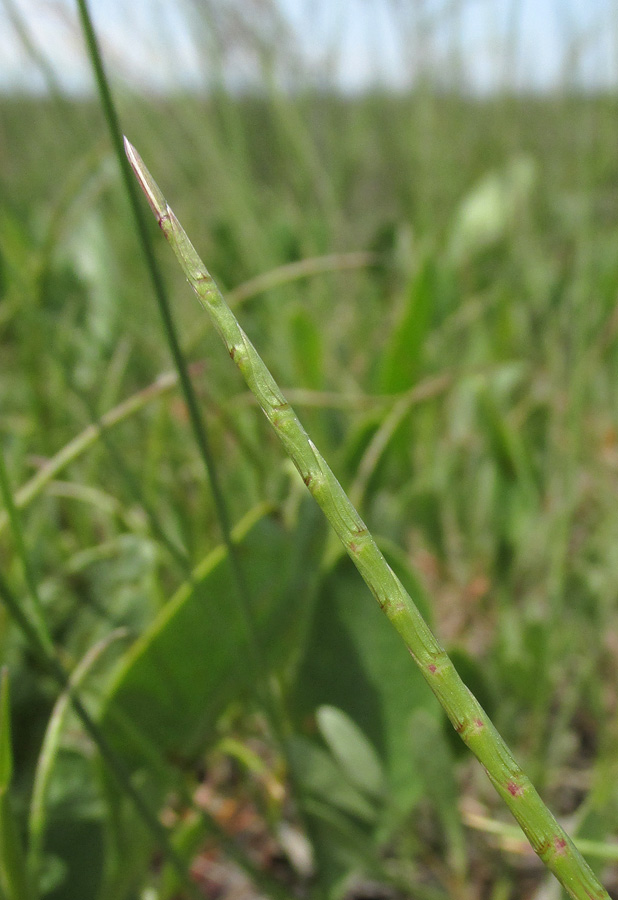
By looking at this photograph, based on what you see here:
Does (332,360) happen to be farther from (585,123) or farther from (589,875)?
(589,875)

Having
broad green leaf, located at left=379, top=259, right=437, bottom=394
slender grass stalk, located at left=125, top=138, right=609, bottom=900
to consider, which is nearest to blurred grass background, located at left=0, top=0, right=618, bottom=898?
broad green leaf, located at left=379, top=259, right=437, bottom=394

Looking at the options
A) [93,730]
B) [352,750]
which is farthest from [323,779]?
[93,730]

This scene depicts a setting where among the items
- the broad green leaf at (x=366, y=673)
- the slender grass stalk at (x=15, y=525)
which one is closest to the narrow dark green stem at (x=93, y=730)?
the slender grass stalk at (x=15, y=525)

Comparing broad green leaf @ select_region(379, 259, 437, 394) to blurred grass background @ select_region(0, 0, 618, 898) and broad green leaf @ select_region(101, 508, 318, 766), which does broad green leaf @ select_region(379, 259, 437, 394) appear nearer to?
blurred grass background @ select_region(0, 0, 618, 898)

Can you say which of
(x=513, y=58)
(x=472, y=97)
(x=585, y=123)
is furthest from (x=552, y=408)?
(x=472, y=97)

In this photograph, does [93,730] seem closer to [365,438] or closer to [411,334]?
[365,438]

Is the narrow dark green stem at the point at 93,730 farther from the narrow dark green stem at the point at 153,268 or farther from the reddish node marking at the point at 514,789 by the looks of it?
the reddish node marking at the point at 514,789
